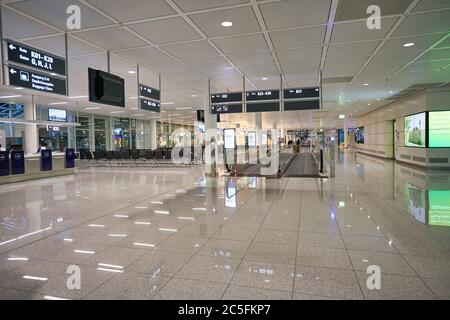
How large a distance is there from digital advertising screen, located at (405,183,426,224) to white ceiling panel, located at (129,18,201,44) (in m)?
5.33

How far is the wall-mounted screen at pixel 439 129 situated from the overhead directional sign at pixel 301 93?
7.20 meters

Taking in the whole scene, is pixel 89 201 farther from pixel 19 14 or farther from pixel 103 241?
pixel 19 14

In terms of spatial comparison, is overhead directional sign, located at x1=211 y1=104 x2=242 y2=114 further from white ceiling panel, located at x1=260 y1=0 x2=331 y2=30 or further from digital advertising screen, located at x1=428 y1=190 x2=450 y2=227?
digital advertising screen, located at x1=428 y1=190 x2=450 y2=227

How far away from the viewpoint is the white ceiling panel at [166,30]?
4.94 m

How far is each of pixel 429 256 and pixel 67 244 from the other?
4.57m

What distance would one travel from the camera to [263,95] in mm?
8648

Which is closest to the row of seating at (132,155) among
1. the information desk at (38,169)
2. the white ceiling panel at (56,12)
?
the information desk at (38,169)

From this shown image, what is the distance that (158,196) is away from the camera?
23.5ft

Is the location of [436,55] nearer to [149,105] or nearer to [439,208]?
[439,208]

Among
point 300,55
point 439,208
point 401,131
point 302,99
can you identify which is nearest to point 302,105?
point 302,99

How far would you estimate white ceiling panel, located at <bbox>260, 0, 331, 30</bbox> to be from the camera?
4301 millimetres

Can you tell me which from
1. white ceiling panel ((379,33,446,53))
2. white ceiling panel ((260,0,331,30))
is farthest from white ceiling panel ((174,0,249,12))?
white ceiling panel ((379,33,446,53))

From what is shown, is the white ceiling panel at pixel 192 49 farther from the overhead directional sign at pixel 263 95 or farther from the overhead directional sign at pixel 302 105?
the overhead directional sign at pixel 302 105

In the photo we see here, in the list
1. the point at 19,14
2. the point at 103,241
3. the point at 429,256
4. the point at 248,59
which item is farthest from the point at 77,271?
the point at 248,59
